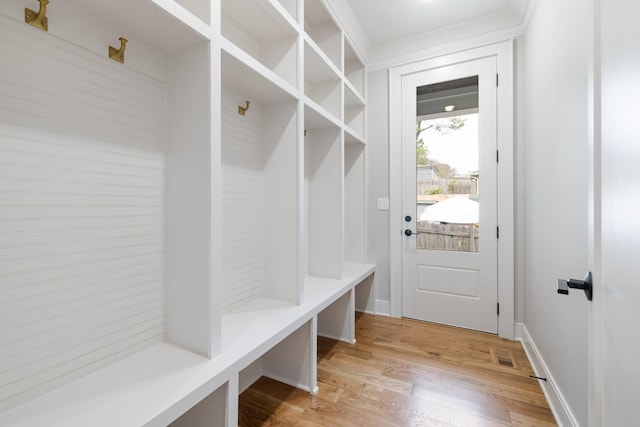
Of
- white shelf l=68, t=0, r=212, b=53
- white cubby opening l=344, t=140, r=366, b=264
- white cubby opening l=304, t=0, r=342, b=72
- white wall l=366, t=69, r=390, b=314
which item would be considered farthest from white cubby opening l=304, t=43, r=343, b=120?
white shelf l=68, t=0, r=212, b=53

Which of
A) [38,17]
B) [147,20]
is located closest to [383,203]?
[147,20]

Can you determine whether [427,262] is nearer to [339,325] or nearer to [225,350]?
[339,325]

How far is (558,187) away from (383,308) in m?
1.87

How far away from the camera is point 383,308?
2855 mm

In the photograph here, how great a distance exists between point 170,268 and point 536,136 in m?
2.44

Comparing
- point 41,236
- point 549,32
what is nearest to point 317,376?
point 41,236

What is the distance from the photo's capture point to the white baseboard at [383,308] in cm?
283

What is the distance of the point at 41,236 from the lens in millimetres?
864

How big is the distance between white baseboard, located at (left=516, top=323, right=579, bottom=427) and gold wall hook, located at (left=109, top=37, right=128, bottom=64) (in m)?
2.49

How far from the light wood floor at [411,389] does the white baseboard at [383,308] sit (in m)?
0.50

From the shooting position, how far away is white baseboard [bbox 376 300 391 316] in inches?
111

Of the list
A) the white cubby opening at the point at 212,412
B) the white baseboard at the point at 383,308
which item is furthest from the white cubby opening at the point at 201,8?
the white baseboard at the point at 383,308

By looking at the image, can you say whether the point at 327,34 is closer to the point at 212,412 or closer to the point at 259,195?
the point at 259,195

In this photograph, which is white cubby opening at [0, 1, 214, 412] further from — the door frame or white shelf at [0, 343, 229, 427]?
the door frame
